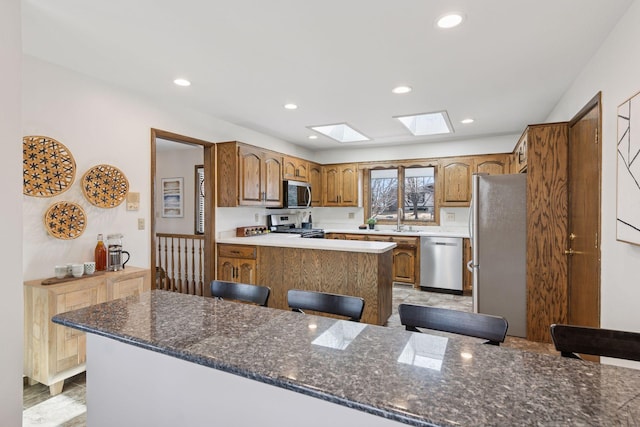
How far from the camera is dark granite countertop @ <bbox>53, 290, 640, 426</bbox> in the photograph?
0.73 meters

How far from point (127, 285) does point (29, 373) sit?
Answer: 827 millimetres

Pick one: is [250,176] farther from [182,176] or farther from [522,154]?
[522,154]

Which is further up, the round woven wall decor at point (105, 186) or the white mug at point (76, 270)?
the round woven wall decor at point (105, 186)

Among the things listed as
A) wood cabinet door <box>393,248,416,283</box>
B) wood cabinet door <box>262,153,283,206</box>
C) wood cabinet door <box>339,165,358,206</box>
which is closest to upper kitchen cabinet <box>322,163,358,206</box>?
wood cabinet door <box>339,165,358,206</box>

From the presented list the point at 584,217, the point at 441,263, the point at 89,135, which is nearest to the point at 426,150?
the point at 441,263

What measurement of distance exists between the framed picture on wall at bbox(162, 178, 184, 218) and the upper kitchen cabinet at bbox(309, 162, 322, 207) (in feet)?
7.28

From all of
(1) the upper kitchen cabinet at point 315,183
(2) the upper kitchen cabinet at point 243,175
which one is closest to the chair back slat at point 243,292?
(2) the upper kitchen cabinet at point 243,175

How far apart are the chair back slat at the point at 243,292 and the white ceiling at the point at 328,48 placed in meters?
1.57

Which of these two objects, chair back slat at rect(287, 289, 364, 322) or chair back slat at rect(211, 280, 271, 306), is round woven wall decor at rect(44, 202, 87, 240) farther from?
chair back slat at rect(287, 289, 364, 322)

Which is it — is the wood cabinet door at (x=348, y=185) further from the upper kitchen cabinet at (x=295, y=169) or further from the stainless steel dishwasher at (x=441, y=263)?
the stainless steel dishwasher at (x=441, y=263)

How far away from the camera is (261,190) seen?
4.55m

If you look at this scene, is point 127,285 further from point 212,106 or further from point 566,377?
point 566,377

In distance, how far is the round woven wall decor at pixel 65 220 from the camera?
255cm

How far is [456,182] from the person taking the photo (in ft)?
17.4
